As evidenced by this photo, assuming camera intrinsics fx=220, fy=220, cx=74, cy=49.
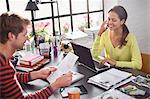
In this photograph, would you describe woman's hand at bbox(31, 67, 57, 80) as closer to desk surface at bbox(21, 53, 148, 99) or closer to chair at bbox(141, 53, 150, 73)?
desk surface at bbox(21, 53, 148, 99)

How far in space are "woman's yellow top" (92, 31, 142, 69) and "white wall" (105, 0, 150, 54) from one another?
123cm

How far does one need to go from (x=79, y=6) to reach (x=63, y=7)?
29 cm

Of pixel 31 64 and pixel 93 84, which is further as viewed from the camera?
pixel 31 64

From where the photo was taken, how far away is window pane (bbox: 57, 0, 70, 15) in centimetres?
331

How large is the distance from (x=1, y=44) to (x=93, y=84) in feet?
2.39

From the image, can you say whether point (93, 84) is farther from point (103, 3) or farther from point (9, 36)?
point (103, 3)

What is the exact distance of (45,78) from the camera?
1.76 m

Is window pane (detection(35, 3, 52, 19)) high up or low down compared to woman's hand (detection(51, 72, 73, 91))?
up

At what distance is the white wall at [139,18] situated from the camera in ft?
11.6

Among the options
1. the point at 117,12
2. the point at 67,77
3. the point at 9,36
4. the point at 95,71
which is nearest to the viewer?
the point at 9,36

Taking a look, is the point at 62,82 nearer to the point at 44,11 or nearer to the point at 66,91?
the point at 66,91

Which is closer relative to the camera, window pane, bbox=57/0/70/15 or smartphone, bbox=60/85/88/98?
smartphone, bbox=60/85/88/98

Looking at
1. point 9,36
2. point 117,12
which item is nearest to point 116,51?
point 117,12

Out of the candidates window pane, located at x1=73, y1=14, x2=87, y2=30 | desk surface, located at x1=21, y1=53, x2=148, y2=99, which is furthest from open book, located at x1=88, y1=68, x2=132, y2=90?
window pane, located at x1=73, y1=14, x2=87, y2=30
